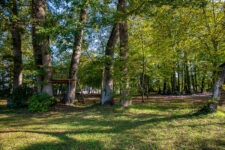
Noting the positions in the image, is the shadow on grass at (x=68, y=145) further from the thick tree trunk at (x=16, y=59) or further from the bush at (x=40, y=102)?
the thick tree trunk at (x=16, y=59)

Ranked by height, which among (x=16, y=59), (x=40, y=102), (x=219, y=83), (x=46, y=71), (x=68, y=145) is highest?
(x=16, y=59)

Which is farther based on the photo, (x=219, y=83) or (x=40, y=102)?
(x=40, y=102)

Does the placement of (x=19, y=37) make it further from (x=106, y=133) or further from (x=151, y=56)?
(x=151, y=56)

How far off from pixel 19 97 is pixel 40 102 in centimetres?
321

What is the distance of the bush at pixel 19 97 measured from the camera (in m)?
10.1

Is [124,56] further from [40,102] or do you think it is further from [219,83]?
[40,102]

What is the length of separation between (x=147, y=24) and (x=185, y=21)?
3003 millimetres

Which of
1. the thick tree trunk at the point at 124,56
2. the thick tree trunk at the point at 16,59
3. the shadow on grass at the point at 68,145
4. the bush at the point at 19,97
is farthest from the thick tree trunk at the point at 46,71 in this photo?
the shadow on grass at the point at 68,145

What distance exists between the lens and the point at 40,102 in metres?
8.70

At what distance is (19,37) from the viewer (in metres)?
11.4

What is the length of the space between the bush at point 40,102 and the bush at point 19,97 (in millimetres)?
2310

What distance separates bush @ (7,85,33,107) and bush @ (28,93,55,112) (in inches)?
90.9

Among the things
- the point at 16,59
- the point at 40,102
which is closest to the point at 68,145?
the point at 40,102

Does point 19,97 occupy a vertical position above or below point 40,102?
above
